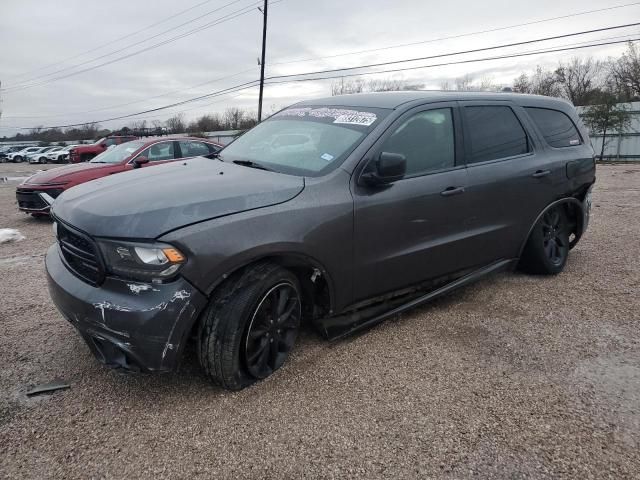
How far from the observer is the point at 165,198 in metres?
2.49

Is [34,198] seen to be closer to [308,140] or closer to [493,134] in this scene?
[308,140]

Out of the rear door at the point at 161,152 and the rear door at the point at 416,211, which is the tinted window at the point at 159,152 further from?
the rear door at the point at 416,211

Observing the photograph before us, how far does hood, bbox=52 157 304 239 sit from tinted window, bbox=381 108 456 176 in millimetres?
842

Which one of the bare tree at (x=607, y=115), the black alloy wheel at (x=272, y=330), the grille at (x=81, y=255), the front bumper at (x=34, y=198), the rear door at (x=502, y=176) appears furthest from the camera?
the bare tree at (x=607, y=115)

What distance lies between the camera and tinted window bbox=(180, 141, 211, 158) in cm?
946

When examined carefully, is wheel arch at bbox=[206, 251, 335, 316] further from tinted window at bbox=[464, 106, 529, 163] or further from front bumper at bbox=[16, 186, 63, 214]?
front bumper at bbox=[16, 186, 63, 214]

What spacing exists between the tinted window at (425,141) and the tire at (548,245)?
1.43m

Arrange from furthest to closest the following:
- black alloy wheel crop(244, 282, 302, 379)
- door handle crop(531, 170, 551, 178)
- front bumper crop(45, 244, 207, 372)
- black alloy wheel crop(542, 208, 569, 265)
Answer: black alloy wheel crop(542, 208, 569, 265) < door handle crop(531, 170, 551, 178) < black alloy wheel crop(244, 282, 302, 379) < front bumper crop(45, 244, 207, 372)

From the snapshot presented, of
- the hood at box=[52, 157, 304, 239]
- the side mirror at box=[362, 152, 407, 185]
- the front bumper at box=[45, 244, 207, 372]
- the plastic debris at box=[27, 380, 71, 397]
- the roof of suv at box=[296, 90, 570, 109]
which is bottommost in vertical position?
the plastic debris at box=[27, 380, 71, 397]

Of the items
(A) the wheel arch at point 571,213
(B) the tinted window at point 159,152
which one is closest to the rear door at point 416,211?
(A) the wheel arch at point 571,213

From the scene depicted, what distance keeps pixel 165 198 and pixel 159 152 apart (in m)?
7.24

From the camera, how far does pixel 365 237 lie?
298 cm

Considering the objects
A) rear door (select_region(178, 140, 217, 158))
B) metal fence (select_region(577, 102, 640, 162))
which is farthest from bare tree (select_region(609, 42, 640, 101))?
rear door (select_region(178, 140, 217, 158))

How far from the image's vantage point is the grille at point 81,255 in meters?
2.41
